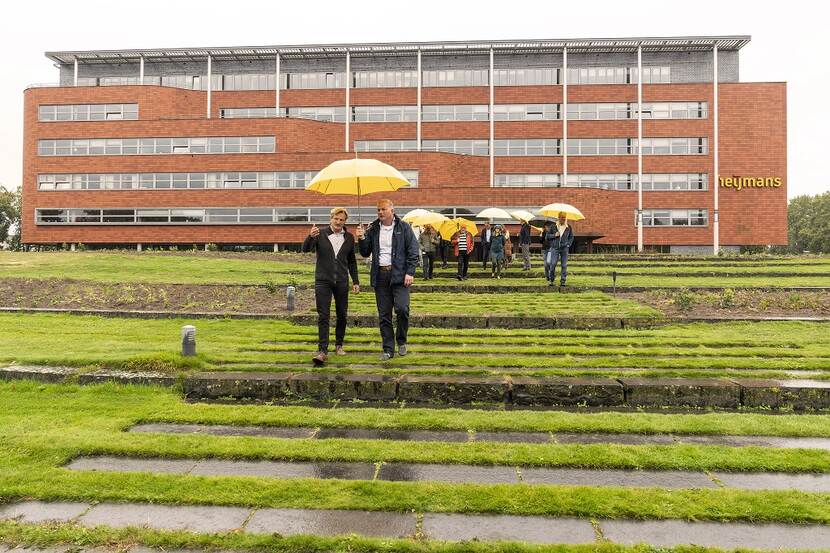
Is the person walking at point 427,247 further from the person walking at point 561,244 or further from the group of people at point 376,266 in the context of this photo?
the group of people at point 376,266

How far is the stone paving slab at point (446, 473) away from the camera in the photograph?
12.8ft

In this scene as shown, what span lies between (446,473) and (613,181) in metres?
45.9

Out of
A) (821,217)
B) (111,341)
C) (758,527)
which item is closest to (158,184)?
(111,341)

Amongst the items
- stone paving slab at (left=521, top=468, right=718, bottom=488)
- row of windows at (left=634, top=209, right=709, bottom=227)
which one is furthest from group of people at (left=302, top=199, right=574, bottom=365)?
row of windows at (left=634, top=209, right=709, bottom=227)

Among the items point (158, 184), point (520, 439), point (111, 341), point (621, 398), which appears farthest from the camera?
point (158, 184)

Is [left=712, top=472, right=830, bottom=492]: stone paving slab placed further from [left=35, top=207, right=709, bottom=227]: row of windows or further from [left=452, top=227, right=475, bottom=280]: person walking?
[left=35, top=207, right=709, bottom=227]: row of windows

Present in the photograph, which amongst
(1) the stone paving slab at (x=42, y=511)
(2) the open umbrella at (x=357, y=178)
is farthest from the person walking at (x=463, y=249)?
(1) the stone paving slab at (x=42, y=511)

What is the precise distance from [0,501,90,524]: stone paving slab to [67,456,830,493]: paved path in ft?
1.74

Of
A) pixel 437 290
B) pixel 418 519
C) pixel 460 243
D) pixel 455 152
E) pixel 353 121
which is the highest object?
pixel 353 121

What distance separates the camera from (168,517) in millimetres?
3369

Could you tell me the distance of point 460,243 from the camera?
18.0 metres

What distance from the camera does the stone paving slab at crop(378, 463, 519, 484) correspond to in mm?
3916

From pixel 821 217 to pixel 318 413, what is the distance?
319 feet

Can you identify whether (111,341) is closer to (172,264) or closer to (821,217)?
(172,264)
